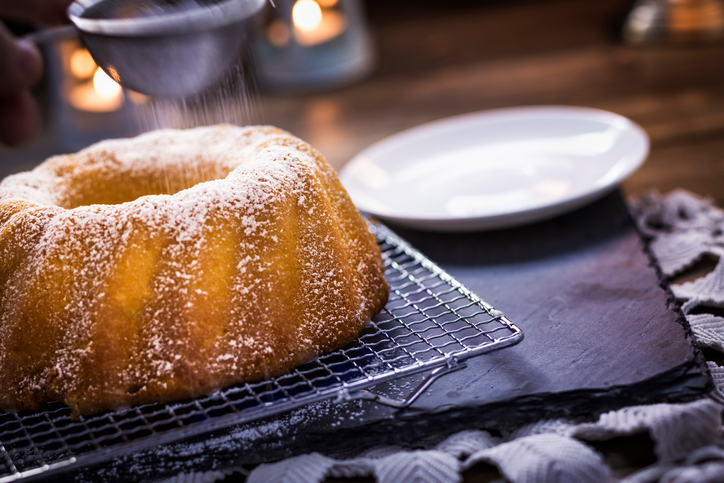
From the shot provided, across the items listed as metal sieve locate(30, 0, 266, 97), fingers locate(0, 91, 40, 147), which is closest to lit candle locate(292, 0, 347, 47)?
fingers locate(0, 91, 40, 147)

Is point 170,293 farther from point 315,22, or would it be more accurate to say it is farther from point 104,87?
point 315,22

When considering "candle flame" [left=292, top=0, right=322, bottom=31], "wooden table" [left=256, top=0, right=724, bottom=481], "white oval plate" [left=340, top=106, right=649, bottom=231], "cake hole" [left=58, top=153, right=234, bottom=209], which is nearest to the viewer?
"cake hole" [left=58, top=153, right=234, bottom=209]

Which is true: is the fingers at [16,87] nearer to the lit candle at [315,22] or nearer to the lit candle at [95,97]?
the lit candle at [95,97]

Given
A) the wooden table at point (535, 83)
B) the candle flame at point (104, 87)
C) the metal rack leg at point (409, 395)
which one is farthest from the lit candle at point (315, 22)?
the metal rack leg at point (409, 395)

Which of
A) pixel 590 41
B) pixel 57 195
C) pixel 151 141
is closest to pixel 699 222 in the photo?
pixel 151 141

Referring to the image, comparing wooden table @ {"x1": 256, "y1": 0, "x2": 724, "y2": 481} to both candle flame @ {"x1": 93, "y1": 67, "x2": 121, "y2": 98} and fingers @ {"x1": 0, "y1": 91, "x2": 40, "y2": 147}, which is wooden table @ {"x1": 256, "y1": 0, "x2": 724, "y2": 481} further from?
fingers @ {"x1": 0, "y1": 91, "x2": 40, "y2": 147}

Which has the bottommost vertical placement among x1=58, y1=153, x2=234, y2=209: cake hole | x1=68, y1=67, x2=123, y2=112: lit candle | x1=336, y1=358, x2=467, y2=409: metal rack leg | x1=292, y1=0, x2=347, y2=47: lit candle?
x1=68, y1=67, x2=123, y2=112: lit candle

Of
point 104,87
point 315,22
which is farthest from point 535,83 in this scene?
point 104,87
